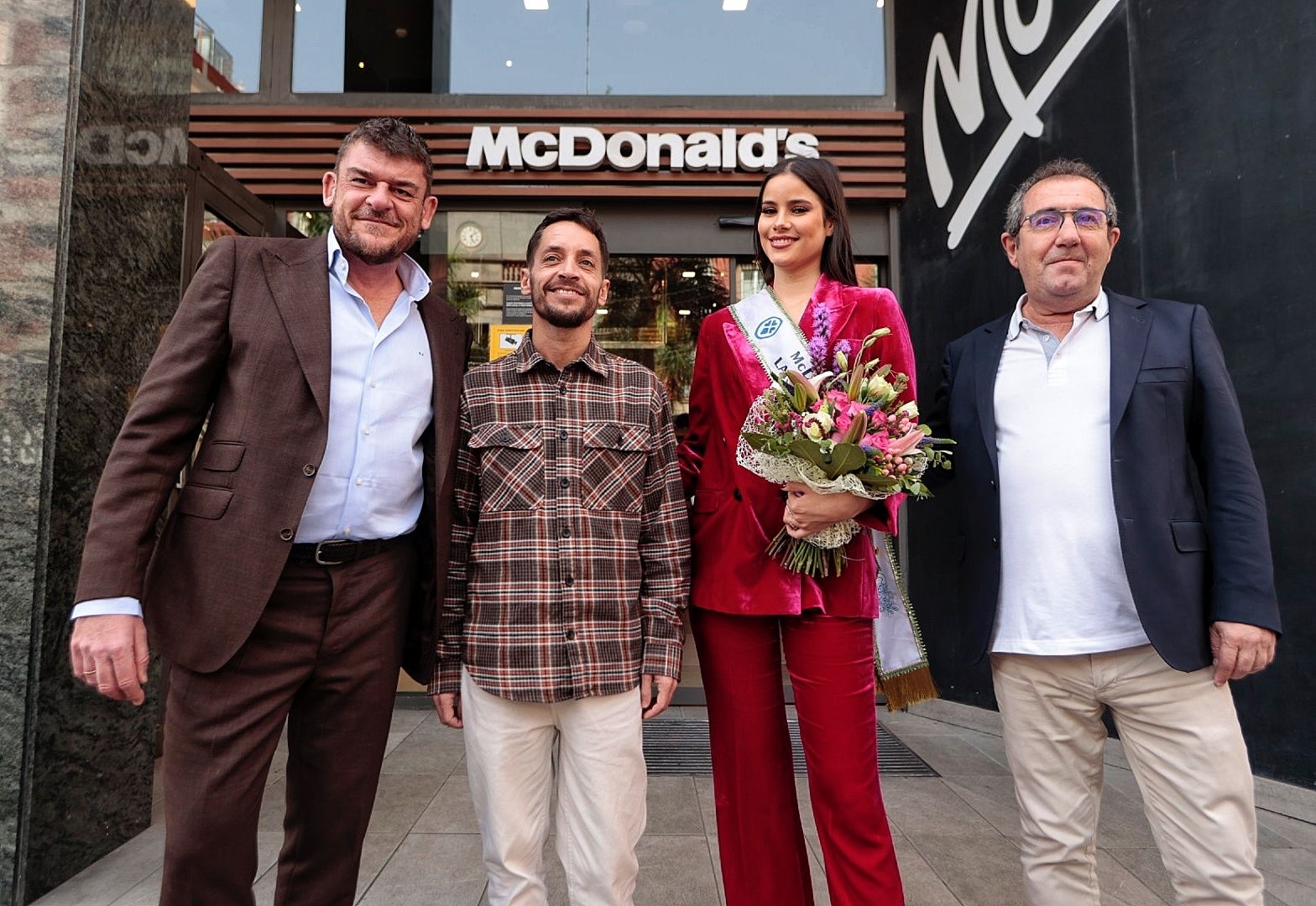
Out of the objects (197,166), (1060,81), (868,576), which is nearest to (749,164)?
(1060,81)

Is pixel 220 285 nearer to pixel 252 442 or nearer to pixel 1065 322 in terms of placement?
pixel 252 442

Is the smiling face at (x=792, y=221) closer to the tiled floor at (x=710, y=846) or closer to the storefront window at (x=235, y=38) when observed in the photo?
the tiled floor at (x=710, y=846)

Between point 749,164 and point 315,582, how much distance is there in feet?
15.4

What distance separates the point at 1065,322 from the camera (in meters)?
2.29

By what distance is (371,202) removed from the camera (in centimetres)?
203

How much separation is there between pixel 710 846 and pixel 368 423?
91.2 inches

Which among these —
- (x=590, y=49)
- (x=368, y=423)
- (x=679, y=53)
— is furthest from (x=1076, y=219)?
(x=590, y=49)

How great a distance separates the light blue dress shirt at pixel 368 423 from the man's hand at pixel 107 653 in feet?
1.30

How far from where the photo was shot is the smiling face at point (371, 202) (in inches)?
80.0

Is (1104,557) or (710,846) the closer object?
(1104,557)

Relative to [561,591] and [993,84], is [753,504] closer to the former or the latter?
[561,591]

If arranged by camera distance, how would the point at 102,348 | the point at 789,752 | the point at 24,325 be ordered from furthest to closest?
the point at 102,348, the point at 24,325, the point at 789,752

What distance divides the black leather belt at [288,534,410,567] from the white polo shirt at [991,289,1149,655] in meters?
1.70

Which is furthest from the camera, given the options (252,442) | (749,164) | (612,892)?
(749,164)
